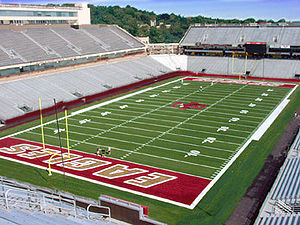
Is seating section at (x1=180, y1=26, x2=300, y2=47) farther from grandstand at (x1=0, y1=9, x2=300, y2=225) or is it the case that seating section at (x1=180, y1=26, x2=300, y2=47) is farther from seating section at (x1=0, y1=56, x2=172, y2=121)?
seating section at (x1=0, y1=56, x2=172, y2=121)

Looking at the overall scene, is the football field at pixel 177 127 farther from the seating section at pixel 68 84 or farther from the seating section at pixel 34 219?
the seating section at pixel 34 219

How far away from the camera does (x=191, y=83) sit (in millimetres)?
40188

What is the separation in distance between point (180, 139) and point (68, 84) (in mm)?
17074

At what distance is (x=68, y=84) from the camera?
34.0 meters

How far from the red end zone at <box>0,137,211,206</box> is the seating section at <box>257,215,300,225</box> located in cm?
371

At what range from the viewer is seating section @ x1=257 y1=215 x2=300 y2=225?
10508 millimetres

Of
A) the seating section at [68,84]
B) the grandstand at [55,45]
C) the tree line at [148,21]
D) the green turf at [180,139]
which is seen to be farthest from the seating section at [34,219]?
the tree line at [148,21]

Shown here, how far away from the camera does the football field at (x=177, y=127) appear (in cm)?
1825

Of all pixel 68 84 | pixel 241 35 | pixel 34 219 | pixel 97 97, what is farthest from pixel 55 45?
→ pixel 34 219

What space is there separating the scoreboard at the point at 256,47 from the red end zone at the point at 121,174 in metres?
35.2

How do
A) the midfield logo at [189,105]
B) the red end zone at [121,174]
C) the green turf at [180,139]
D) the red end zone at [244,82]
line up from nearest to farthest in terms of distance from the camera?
the green turf at [180,139], the red end zone at [121,174], the midfield logo at [189,105], the red end zone at [244,82]

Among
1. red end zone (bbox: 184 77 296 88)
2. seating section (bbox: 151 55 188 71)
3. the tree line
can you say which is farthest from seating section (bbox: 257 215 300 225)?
the tree line

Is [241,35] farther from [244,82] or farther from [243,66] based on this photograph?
[244,82]

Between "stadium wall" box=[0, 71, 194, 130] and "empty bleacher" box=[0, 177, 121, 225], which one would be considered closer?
"empty bleacher" box=[0, 177, 121, 225]
